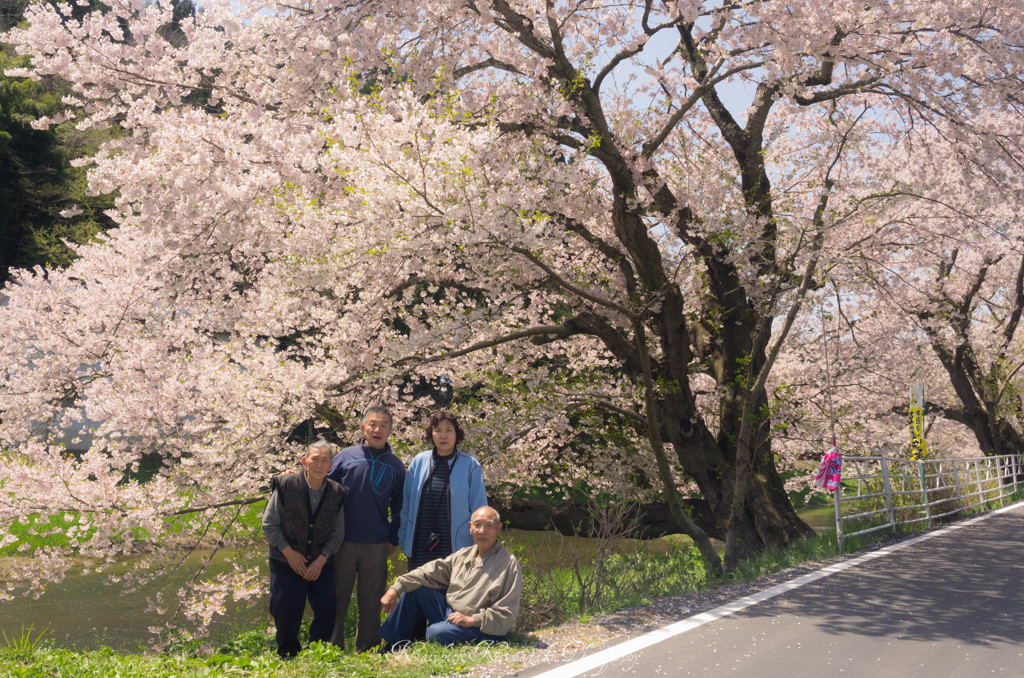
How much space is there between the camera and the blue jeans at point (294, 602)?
5.66 metres

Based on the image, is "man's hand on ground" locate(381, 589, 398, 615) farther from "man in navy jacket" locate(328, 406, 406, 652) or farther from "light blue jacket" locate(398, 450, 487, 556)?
"man in navy jacket" locate(328, 406, 406, 652)

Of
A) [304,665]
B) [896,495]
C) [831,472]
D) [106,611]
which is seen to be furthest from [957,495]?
[106,611]

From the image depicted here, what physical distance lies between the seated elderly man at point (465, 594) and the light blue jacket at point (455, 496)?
348 millimetres

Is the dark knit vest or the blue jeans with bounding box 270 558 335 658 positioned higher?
the dark knit vest

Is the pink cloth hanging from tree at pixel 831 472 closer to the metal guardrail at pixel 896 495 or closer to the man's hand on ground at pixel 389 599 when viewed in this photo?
the metal guardrail at pixel 896 495

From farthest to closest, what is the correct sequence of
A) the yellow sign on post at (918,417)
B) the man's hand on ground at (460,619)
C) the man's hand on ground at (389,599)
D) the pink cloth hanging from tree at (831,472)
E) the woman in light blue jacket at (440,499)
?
the yellow sign on post at (918,417), the pink cloth hanging from tree at (831,472), the woman in light blue jacket at (440,499), the man's hand on ground at (389,599), the man's hand on ground at (460,619)

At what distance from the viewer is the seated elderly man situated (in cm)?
510

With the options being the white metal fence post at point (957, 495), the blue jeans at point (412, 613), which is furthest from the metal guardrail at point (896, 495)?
the blue jeans at point (412, 613)

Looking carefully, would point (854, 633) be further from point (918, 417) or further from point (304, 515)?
point (918, 417)

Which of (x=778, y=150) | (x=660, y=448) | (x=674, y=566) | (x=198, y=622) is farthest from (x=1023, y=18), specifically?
(x=198, y=622)

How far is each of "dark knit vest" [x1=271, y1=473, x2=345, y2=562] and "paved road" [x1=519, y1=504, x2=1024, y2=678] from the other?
2.06 metres

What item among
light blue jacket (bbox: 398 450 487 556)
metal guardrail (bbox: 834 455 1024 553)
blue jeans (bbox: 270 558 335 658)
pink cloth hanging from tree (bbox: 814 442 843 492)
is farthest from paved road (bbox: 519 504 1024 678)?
blue jeans (bbox: 270 558 335 658)

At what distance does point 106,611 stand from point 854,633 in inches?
440

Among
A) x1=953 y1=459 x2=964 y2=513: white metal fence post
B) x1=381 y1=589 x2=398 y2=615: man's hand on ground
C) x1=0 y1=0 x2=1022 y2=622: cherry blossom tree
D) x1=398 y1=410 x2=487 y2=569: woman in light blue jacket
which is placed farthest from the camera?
x1=953 y1=459 x2=964 y2=513: white metal fence post
